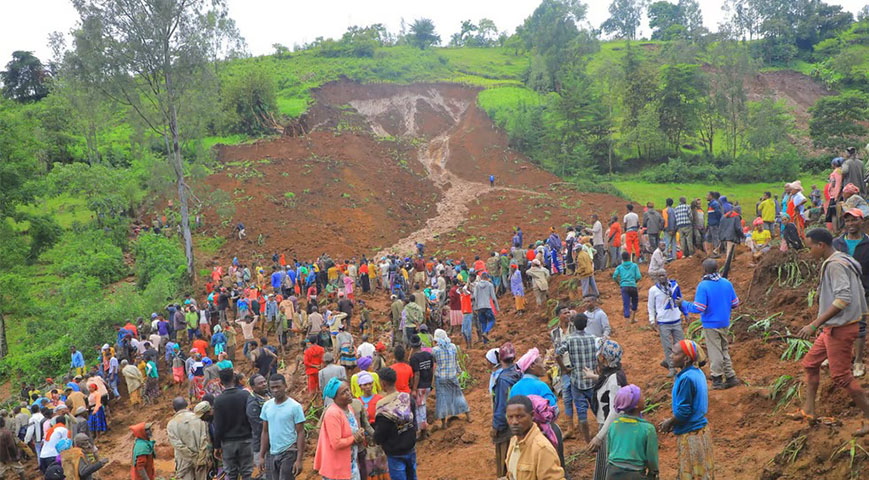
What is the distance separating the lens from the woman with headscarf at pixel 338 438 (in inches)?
208

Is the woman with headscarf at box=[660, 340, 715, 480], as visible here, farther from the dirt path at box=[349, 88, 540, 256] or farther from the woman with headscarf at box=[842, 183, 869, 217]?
the dirt path at box=[349, 88, 540, 256]

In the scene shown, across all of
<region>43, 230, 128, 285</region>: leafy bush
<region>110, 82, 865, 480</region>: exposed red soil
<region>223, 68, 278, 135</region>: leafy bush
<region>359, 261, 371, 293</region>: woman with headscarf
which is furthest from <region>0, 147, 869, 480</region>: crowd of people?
<region>223, 68, 278, 135</region>: leafy bush

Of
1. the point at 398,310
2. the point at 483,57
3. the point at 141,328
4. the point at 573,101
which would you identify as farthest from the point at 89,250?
the point at 483,57

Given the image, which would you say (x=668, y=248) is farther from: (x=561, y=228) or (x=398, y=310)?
(x=561, y=228)

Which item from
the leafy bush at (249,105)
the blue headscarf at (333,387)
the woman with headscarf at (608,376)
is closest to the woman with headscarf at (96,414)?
the blue headscarf at (333,387)

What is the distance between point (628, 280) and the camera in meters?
10.8

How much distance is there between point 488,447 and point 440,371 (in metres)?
1.20

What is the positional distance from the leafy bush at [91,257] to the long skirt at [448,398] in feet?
74.1

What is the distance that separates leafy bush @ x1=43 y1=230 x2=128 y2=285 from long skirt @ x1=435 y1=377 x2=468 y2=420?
74.1ft

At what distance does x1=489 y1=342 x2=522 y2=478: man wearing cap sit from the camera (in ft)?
19.5

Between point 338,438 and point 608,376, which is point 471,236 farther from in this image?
point 338,438

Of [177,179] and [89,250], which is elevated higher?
[177,179]

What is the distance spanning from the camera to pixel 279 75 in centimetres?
5888

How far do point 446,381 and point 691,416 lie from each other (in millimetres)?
4238
